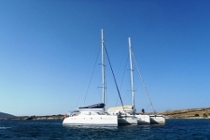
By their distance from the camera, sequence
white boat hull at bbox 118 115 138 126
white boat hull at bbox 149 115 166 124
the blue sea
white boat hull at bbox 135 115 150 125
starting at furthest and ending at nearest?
white boat hull at bbox 149 115 166 124, white boat hull at bbox 135 115 150 125, white boat hull at bbox 118 115 138 126, the blue sea

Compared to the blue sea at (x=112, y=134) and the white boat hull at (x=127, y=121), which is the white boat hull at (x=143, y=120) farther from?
the blue sea at (x=112, y=134)

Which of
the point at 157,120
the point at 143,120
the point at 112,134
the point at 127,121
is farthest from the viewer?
the point at 157,120

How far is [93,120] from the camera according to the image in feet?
156

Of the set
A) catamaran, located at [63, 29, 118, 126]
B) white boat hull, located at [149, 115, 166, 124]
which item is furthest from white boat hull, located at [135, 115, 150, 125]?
catamaran, located at [63, 29, 118, 126]

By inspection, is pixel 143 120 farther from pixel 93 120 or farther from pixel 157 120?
pixel 93 120

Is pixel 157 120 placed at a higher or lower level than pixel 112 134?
higher

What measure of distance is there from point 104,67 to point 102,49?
4611 mm

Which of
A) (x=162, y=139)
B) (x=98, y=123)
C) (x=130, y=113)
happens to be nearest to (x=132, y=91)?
(x=130, y=113)

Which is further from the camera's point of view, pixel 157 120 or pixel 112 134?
pixel 157 120

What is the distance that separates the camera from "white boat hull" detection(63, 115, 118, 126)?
45.4m

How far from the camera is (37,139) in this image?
93.6ft

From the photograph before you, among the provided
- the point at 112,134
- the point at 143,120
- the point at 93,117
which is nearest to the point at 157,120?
the point at 143,120

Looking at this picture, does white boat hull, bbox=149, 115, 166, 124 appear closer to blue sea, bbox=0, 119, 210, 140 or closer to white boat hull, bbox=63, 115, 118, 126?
blue sea, bbox=0, 119, 210, 140

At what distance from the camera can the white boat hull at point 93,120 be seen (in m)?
45.4
